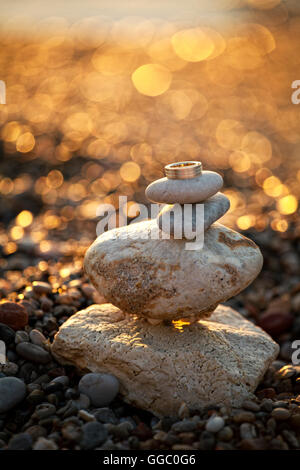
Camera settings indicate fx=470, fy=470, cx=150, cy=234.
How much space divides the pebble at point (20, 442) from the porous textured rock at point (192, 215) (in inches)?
63.4

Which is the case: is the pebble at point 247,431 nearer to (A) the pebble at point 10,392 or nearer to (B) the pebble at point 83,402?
(B) the pebble at point 83,402

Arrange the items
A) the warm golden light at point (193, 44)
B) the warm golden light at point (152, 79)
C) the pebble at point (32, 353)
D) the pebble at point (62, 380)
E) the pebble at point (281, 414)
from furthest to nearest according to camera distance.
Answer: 1. the warm golden light at point (193, 44)
2. the warm golden light at point (152, 79)
3. the pebble at point (32, 353)
4. the pebble at point (62, 380)
5. the pebble at point (281, 414)

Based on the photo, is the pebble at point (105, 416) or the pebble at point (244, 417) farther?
the pebble at point (105, 416)

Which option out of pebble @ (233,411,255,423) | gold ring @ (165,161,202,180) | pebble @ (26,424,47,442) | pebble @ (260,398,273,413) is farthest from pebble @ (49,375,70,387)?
gold ring @ (165,161,202,180)

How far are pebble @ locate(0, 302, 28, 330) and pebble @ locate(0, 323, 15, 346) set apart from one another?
0.25 feet

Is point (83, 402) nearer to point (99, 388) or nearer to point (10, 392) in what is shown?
point (99, 388)

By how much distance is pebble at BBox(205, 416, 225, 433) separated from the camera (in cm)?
291

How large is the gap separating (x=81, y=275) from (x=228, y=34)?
1646cm

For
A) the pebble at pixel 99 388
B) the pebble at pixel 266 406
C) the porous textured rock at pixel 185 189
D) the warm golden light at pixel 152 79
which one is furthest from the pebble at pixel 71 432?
the warm golden light at pixel 152 79

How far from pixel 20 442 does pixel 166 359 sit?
1.09 meters

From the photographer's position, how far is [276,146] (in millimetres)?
9727

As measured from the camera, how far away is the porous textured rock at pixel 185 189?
329cm

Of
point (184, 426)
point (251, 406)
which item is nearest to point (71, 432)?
point (184, 426)

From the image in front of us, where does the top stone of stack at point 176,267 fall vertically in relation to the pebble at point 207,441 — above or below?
above
